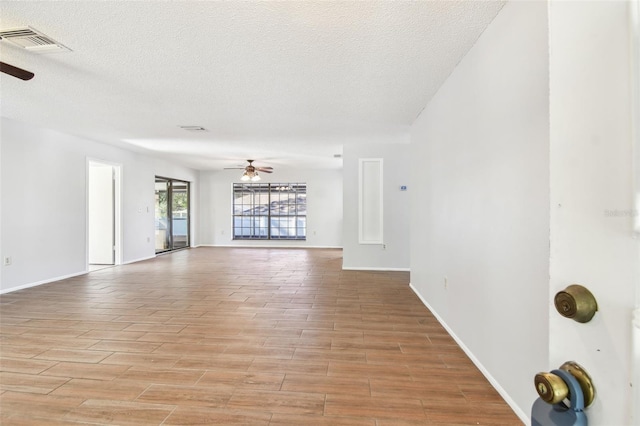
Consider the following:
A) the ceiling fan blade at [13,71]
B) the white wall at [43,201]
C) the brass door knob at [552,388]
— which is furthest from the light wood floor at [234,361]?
the ceiling fan blade at [13,71]

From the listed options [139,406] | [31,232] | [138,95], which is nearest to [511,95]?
[139,406]

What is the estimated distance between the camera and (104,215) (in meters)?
6.38

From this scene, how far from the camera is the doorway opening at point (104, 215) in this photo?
634cm

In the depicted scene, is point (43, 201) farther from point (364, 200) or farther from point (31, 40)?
point (364, 200)

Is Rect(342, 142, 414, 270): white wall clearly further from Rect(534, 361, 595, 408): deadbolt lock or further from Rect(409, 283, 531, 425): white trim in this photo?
Rect(534, 361, 595, 408): deadbolt lock

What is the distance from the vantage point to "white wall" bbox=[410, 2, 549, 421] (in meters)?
1.52

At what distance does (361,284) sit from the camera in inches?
188

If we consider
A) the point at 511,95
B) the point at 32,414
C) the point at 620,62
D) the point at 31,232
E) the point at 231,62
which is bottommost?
the point at 32,414

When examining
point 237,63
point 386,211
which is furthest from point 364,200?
point 237,63

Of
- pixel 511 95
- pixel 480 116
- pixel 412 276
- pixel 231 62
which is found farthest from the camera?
pixel 412 276

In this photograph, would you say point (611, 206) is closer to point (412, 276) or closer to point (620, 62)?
point (620, 62)

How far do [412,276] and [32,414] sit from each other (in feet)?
13.4

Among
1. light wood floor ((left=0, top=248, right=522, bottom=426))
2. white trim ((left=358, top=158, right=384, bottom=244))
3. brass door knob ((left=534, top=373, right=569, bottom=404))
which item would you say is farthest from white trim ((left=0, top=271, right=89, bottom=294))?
brass door knob ((left=534, top=373, right=569, bottom=404))

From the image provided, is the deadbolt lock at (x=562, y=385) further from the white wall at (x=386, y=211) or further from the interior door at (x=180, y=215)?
the interior door at (x=180, y=215)
